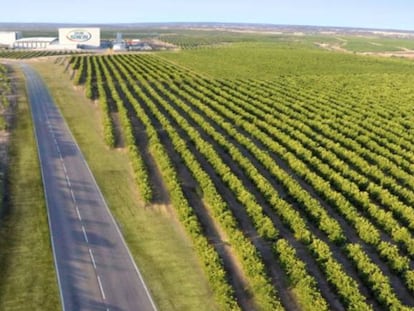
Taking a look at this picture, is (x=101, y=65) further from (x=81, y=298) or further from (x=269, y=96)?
(x=81, y=298)

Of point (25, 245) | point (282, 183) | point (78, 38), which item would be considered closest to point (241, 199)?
point (282, 183)

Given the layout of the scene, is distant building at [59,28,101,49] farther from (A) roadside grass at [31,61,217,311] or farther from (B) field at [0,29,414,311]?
(A) roadside grass at [31,61,217,311]

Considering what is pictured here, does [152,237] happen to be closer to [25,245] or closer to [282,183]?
[25,245]

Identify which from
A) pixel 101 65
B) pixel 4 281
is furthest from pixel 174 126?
pixel 101 65

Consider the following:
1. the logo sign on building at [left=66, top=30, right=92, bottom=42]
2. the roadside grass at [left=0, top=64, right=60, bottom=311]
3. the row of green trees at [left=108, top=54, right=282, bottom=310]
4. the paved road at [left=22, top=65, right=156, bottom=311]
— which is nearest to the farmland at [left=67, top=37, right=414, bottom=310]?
the row of green trees at [left=108, top=54, right=282, bottom=310]

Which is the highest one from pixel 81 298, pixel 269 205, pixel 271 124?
pixel 271 124

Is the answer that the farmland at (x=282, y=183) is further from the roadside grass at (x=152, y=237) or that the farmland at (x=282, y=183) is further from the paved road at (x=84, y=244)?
the paved road at (x=84, y=244)
